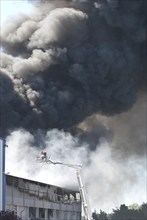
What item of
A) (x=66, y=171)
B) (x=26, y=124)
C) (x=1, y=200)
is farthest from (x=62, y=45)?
(x=1, y=200)

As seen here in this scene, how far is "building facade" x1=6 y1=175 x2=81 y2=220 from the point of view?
40031mm

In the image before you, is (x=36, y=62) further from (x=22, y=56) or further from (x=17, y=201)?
(x=17, y=201)

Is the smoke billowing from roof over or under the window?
over

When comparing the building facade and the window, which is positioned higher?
the building facade

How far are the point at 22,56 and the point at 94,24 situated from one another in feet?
28.0

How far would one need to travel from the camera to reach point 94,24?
193 ft

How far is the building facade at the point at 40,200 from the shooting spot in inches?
1576

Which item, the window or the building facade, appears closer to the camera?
the building facade

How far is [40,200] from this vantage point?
45.1 meters

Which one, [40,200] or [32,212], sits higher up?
[40,200]

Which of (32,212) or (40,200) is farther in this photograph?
(40,200)

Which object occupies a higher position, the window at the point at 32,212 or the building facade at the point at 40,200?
the building facade at the point at 40,200

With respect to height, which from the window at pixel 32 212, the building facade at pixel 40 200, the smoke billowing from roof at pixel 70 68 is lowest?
the window at pixel 32 212

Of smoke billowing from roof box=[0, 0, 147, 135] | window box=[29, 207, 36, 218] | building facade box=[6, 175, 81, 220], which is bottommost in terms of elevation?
window box=[29, 207, 36, 218]
